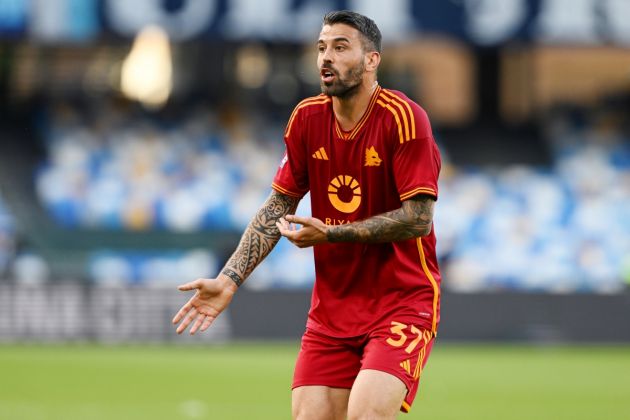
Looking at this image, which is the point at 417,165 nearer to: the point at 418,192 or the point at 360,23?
the point at 418,192

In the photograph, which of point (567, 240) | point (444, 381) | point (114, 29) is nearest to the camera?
point (444, 381)

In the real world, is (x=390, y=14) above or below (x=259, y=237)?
above

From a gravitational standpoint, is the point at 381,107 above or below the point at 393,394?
above

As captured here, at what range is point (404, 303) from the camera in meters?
6.39

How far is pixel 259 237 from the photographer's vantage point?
6.75 meters

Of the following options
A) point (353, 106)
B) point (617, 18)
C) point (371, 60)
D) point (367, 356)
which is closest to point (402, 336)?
point (367, 356)

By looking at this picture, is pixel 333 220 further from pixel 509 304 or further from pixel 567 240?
pixel 567 240

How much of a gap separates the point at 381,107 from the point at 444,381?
9007 millimetres

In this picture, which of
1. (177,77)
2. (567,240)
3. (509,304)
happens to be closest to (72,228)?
(177,77)

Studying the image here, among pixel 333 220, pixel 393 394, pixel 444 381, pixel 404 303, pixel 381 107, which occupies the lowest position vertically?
pixel 444 381

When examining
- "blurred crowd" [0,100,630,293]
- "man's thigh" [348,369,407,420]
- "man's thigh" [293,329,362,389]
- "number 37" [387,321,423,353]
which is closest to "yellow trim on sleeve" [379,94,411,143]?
"number 37" [387,321,423,353]

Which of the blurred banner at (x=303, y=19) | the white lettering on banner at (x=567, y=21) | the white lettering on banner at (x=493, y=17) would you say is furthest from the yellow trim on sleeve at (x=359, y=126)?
the white lettering on banner at (x=567, y=21)

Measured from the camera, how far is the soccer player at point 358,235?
6258 mm

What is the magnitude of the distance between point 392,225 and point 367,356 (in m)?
0.68
